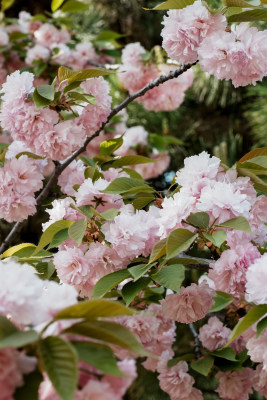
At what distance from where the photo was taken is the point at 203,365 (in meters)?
1.03

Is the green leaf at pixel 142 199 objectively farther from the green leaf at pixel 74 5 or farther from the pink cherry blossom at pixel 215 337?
the green leaf at pixel 74 5

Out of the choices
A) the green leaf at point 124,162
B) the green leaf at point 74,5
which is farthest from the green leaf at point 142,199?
the green leaf at point 74,5

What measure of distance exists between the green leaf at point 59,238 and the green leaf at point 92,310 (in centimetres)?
43

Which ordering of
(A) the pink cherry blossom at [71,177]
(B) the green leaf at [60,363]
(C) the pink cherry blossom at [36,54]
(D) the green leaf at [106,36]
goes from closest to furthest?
(B) the green leaf at [60,363]
(A) the pink cherry blossom at [71,177]
(C) the pink cherry blossom at [36,54]
(D) the green leaf at [106,36]

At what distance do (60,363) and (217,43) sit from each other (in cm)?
65

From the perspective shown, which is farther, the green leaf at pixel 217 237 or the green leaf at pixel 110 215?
the green leaf at pixel 110 215

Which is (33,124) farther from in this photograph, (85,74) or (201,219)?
(201,219)

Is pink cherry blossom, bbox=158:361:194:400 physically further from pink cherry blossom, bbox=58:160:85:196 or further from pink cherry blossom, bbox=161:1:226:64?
pink cherry blossom, bbox=161:1:226:64

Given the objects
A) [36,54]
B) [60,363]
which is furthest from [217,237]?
[36,54]

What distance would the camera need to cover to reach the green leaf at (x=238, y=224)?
77 cm

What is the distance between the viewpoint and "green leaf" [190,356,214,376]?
101 cm

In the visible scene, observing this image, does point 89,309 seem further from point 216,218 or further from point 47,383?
point 216,218

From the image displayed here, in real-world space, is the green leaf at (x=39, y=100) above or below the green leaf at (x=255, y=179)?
above

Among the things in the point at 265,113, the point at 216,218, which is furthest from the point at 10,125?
the point at 265,113
